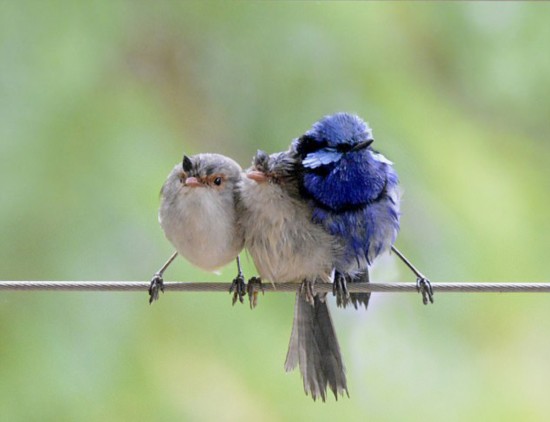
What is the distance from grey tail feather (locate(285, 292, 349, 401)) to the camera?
73.3 inches

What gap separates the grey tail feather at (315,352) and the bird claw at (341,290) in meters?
0.15

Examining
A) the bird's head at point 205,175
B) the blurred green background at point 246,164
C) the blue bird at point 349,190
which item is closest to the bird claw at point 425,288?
the blue bird at point 349,190

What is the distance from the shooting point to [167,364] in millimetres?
2285

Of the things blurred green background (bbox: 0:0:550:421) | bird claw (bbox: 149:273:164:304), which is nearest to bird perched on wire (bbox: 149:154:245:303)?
bird claw (bbox: 149:273:164:304)

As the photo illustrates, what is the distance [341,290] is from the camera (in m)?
1.69

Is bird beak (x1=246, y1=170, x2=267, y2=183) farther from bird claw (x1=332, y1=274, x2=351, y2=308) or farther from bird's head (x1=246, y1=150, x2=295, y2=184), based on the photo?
bird claw (x1=332, y1=274, x2=351, y2=308)

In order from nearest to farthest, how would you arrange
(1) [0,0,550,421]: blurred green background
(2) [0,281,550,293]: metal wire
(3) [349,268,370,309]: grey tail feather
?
1. (2) [0,281,550,293]: metal wire
2. (3) [349,268,370,309]: grey tail feather
3. (1) [0,0,550,421]: blurred green background

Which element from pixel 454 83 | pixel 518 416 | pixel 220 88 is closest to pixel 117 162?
pixel 220 88

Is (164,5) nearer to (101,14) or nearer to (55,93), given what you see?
(101,14)

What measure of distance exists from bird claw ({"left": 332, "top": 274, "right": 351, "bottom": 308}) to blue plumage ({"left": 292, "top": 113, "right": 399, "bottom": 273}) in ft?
0.13

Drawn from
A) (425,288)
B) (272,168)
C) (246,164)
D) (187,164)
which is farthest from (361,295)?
(246,164)

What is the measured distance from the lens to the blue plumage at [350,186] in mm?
1649

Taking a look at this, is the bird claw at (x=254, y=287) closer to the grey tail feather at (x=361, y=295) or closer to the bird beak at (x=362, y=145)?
the grey tail feather at (x=361, y=295)

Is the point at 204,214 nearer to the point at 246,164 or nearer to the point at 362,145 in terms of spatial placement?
the point at 362,145
